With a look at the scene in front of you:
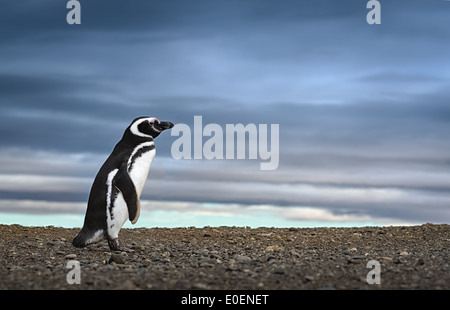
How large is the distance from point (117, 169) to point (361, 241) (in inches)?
253

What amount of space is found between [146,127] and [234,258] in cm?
355

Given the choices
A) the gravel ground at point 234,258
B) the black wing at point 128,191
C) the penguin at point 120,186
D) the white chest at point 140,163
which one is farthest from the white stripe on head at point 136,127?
the gravel ground at point 234,258

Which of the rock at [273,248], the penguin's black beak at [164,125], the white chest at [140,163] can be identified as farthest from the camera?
the penguin's black beak at [164,125]

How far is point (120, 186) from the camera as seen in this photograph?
36.3 ft

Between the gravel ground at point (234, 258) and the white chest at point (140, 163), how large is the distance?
1.50 meters

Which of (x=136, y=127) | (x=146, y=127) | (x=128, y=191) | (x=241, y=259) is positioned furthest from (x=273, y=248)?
(x=136, y=127)

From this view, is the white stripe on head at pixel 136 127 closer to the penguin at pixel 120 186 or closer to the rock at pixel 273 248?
the penguin at pixel 120 186

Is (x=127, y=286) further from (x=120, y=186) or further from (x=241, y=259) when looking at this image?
(x=120, y=186)

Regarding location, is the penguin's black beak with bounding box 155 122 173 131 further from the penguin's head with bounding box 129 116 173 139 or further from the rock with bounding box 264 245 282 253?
the rock with bounding box 264 245 282 253

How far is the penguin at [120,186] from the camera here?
11.1m
